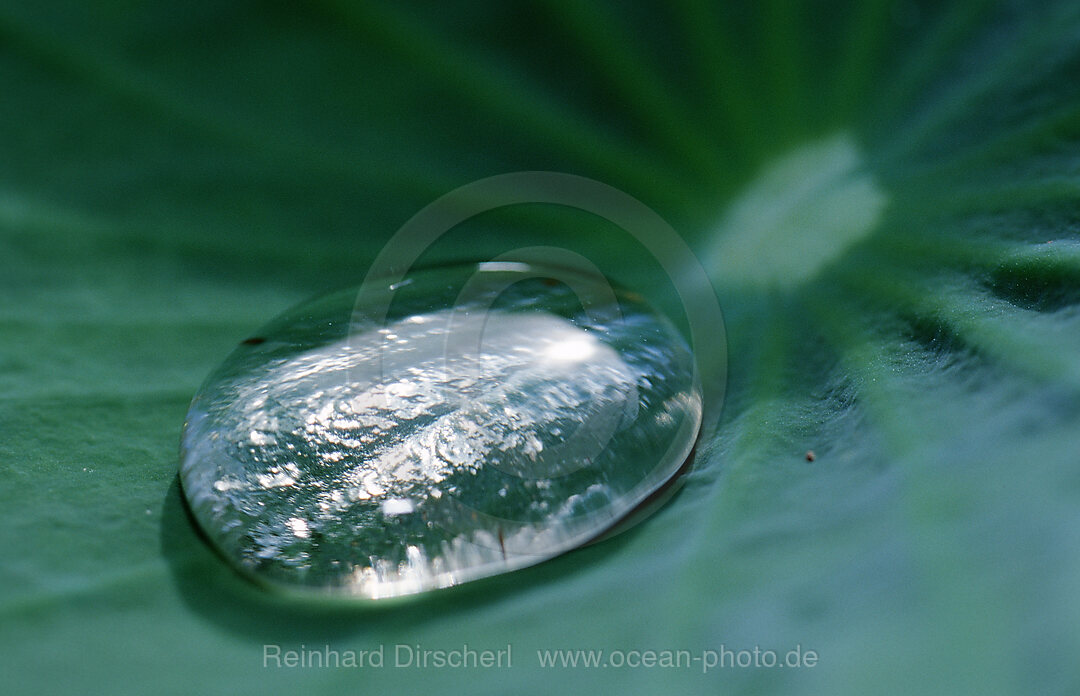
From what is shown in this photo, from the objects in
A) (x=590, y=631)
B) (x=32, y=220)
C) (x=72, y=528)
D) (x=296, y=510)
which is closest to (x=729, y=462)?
(x=590, y=631)

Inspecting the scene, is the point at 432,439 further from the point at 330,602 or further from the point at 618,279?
the point at 618,279

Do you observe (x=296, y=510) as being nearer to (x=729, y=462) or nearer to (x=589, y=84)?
(x=729, y=462)

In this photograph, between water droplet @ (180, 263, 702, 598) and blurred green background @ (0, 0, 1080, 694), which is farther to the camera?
water droplet @ (180, 263, 702, 598)

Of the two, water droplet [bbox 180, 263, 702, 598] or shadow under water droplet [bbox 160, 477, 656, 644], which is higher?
water droplet [bbox 180, 263, 702, 598]

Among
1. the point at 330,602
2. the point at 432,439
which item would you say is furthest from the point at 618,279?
the point at 330,602
